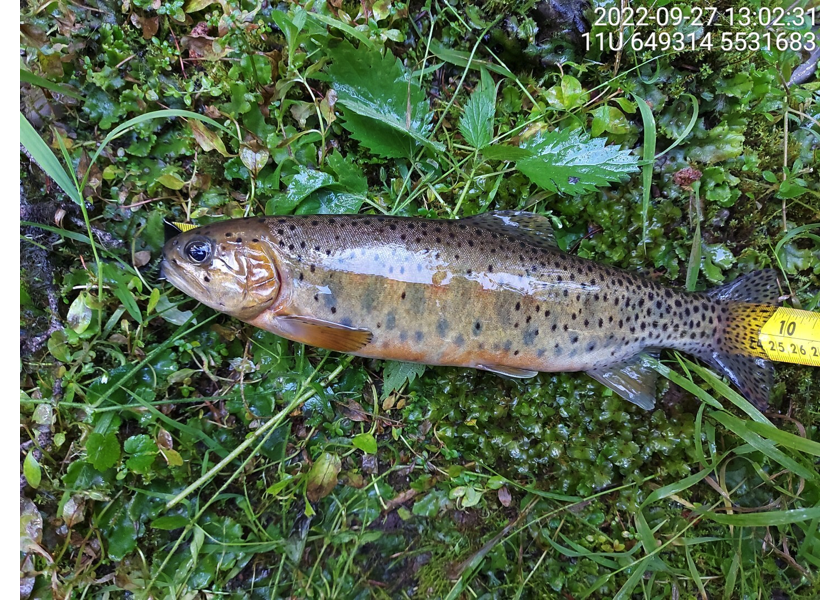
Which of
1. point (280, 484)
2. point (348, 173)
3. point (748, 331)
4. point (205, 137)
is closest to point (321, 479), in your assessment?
point (280, 484)

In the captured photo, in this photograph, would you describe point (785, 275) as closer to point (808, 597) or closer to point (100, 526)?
point (808, 597)

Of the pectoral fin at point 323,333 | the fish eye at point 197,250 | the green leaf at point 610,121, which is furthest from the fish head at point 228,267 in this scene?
the green leaf at point 610,121

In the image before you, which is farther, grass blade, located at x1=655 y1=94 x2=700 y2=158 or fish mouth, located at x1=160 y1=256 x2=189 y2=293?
grass blade, located at x1=655 y1=94 x2=700 y2=158

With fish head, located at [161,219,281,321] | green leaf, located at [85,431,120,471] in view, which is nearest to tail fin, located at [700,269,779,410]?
fish head, located at [161,219,281,321]

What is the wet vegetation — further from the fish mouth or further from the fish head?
the fish head

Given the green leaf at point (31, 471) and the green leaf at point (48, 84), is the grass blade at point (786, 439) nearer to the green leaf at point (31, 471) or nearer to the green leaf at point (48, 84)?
the green leaf at point (31, 471)

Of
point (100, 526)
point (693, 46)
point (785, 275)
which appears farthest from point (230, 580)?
point (693, 46)

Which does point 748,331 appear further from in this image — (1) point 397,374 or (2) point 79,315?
(2) point 79,315
